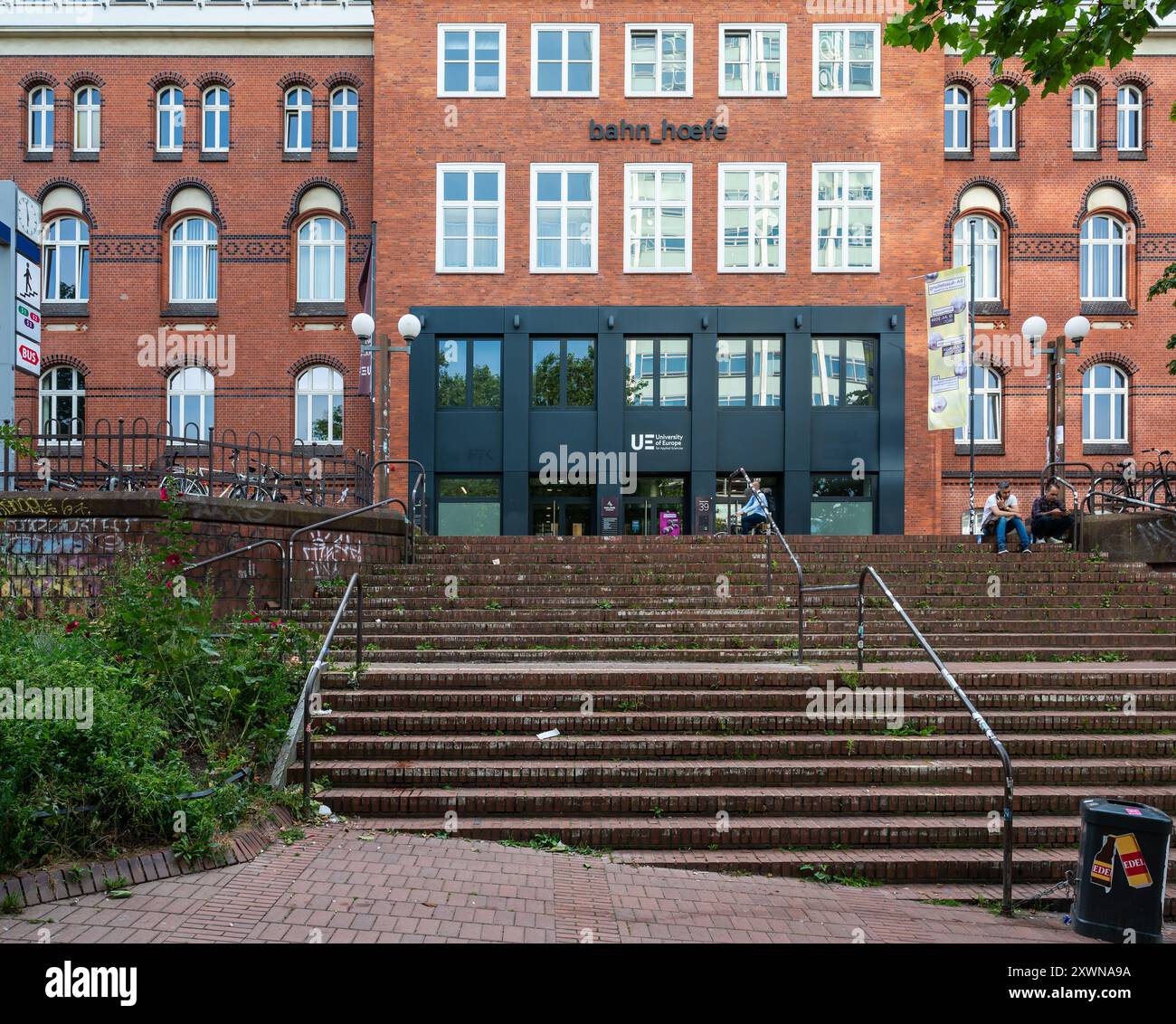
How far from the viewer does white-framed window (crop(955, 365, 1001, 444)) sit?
2414 cm

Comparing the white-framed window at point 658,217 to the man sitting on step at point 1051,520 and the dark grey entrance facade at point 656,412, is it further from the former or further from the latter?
the man sitting on step at point 1051,520

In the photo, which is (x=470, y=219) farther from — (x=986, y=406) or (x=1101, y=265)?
(x=1101, y=265)

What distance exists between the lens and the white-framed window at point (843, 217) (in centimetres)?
2223

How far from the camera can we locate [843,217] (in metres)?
22.2

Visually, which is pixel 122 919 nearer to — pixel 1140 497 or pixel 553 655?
pixel 553 655

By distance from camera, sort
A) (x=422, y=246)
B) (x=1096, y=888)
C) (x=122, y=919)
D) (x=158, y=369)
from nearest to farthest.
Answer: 1. (x=122, y=919)
2. (x=1096, y=888)
3. (x=422, y=246)
4. (x=158, y=369)

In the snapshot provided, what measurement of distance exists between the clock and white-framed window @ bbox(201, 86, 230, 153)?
13.9m

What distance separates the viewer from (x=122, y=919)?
185 inches

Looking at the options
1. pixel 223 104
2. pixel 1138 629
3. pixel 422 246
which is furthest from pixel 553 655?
pixel 223 104

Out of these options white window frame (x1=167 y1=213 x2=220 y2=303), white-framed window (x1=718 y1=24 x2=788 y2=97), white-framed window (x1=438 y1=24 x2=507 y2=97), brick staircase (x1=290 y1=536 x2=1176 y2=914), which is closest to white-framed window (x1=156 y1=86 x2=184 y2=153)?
white window frame (x1=167 y1=213 x2=220 y2=303)

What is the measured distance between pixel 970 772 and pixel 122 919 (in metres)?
6.27

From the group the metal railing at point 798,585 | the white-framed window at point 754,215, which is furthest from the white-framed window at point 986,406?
the metal railing at point 798,585

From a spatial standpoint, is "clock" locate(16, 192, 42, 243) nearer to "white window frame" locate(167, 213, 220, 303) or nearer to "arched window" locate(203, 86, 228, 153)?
"white window frame" locate(167, 213, 220, 303)

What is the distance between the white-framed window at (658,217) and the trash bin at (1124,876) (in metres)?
18.8
